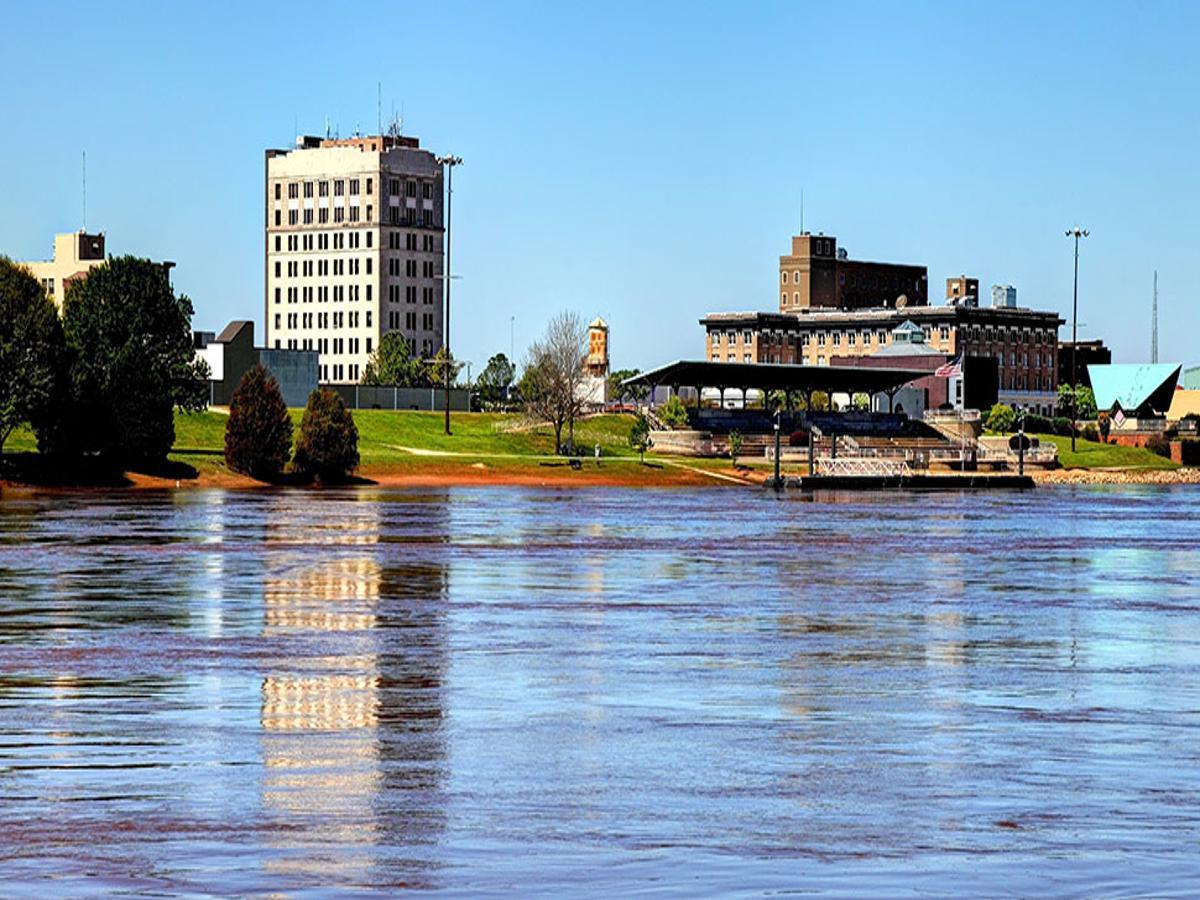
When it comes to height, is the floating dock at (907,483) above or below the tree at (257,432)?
below

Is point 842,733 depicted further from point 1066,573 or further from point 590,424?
point 590,424

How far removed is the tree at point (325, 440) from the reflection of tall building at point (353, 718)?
62.4 m

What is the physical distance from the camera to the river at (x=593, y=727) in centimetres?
1539

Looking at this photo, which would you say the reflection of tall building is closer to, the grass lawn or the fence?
the grass lawn

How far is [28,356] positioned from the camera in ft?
319

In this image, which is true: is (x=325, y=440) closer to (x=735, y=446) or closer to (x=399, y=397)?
(x=735, y=446)

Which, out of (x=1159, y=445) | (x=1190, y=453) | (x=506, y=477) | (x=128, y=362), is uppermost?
(x=128, y=362)

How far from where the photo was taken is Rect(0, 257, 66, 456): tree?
9625 cm

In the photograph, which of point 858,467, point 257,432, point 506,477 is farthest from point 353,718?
point 858,467

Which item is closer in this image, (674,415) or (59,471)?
(59,471)

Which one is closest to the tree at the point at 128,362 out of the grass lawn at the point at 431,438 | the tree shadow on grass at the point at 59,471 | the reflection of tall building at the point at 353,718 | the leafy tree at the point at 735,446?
the tree shadow on grass at the point at 59,471

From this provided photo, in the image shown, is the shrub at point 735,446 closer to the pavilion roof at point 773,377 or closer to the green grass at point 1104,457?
the pavilion roof at point 773,377

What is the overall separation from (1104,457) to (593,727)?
143323mm

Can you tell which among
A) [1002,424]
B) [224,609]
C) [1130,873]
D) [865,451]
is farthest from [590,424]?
[1130,873]
